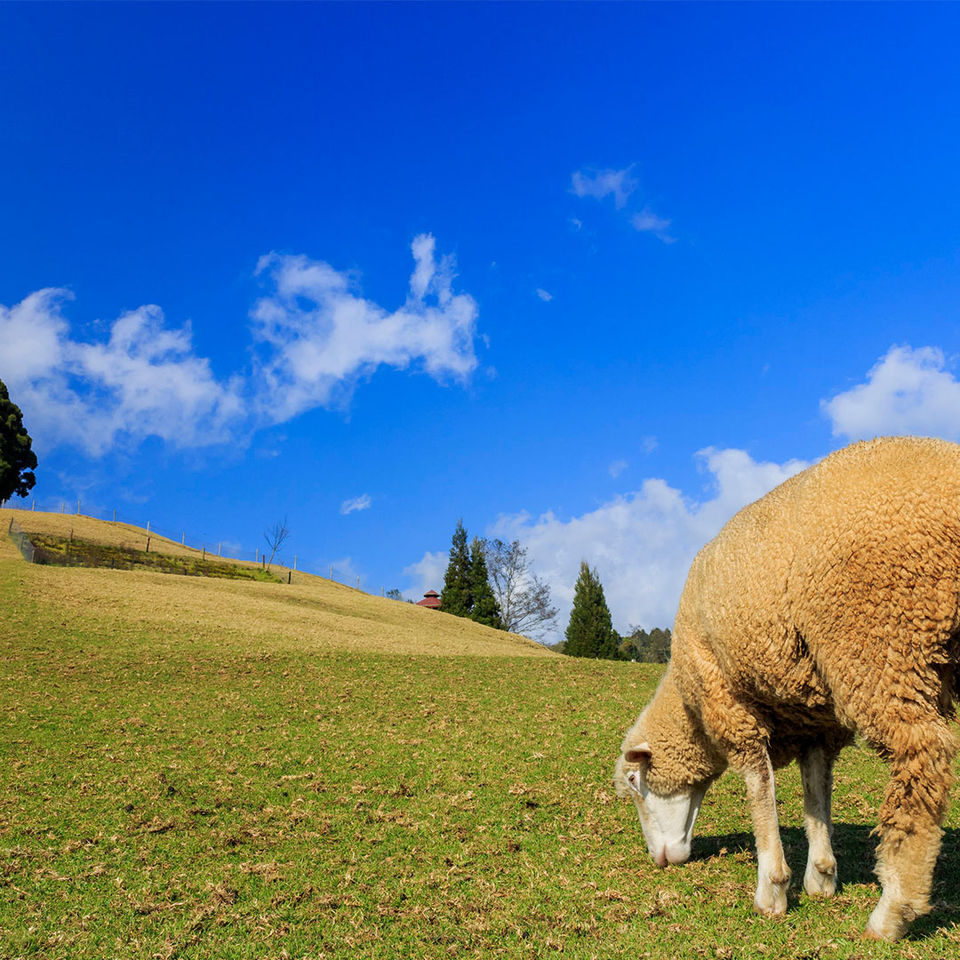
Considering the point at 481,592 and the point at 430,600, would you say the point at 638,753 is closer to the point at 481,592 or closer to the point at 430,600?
the point at 481,592

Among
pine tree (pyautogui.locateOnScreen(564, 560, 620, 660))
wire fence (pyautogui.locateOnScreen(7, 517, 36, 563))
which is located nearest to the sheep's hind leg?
pine tree (pyautogui.locateOnScreen(564, 560, 620, 660))

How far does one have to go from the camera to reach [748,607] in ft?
18.0

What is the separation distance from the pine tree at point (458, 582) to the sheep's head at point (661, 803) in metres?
55.8

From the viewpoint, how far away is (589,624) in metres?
44.4

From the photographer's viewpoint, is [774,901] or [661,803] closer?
[774,901]

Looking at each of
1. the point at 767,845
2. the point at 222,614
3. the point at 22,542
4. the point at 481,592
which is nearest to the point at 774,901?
the point at 767,845

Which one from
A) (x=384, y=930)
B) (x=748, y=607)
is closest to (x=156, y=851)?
(x=384, y=930)

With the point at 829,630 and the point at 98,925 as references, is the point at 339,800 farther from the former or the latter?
the point at 829,630

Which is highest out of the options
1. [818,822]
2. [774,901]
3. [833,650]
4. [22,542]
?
[22,542]

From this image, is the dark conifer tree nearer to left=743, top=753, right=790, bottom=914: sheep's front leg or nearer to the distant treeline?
the distant treeline

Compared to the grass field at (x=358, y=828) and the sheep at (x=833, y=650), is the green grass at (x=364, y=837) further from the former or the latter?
the sheep at (x=833, y=650)

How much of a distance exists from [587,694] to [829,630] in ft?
49.9

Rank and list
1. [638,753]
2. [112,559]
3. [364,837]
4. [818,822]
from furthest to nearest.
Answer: [112,559], [364,837], [638,753], [818,822]

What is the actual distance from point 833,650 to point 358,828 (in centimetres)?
627
